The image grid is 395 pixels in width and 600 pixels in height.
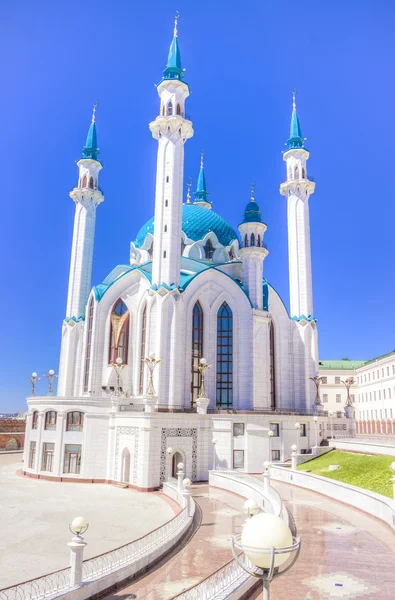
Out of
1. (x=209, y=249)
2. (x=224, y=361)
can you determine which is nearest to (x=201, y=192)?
(x=209, y=249)

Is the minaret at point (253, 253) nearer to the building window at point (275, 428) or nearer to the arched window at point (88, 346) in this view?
the building window at point (275, 428)

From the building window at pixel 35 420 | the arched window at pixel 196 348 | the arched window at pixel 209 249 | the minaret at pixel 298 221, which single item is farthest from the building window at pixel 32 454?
the minaret at pixel 298 221

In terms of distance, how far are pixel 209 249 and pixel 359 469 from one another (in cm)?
2343

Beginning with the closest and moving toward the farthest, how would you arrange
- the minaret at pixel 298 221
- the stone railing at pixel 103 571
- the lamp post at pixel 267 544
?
1. the lamp post at pixel 267 544
2. the stone railing at pixel 103 571
3. the minaret at pixel 298 221

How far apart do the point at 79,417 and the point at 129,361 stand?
6670 mm

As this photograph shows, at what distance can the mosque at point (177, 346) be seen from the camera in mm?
27812

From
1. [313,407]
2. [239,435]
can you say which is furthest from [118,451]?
[313,407]

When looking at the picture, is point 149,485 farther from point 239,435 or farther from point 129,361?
point 129,361

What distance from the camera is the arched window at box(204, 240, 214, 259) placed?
41.2 m

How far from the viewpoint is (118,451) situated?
89.9ft

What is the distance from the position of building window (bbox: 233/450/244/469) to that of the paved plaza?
247 inches

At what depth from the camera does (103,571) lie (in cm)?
1028

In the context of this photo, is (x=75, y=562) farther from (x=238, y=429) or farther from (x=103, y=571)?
(x=238, y=429)

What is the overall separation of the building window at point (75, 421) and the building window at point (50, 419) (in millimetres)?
1101
